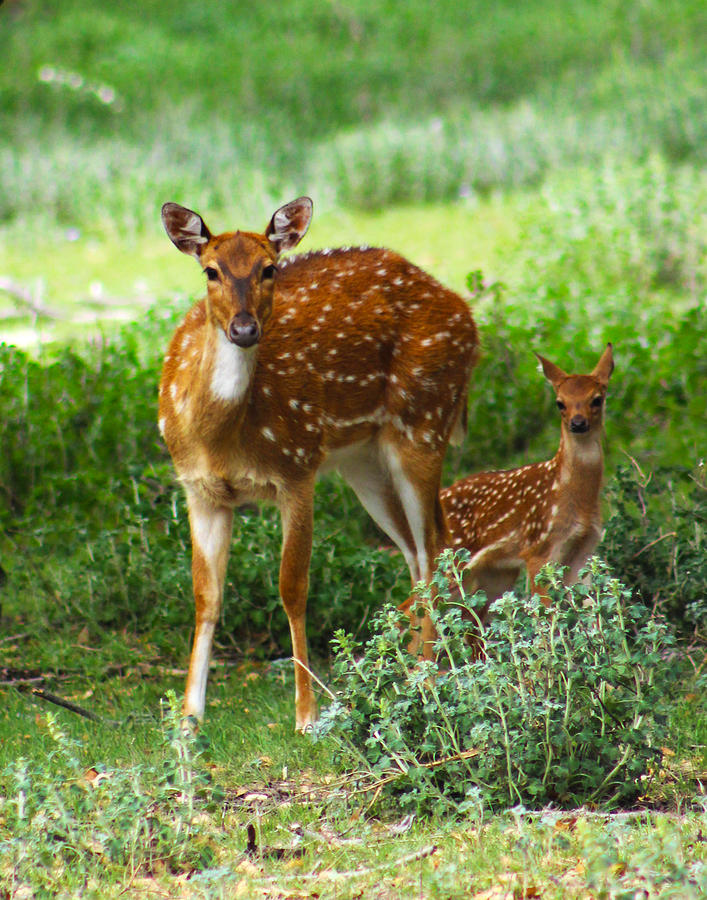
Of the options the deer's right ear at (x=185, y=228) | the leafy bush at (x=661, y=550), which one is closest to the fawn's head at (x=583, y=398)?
the leafy bush at (x=661, y=550)

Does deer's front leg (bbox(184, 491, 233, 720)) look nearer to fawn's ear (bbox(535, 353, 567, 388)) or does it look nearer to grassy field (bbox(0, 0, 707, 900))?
grassy field (bbox(0, 0, 707, 900))

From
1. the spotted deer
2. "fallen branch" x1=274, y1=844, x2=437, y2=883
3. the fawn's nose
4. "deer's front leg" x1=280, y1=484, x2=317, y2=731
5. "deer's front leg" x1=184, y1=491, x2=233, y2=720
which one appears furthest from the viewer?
the spotted deer

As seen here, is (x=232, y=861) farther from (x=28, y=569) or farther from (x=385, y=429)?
(x=28, y=569)

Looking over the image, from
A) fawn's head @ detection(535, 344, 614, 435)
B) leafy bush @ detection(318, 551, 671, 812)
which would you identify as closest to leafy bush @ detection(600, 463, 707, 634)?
fawn's head @ detection(535, 344, 614, 435)

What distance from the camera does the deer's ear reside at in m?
6.06

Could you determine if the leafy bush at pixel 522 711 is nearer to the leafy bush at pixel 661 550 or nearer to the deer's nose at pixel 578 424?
the leafy bush at pixel 661 550

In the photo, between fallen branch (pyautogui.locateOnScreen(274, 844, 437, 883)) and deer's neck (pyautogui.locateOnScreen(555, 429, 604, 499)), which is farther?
deer's neck (pyautogui.locateOnScreen(555, 429, 604, 499))

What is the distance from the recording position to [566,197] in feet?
49.5

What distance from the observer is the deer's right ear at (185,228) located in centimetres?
583

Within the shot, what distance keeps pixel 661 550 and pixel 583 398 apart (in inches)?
31.7

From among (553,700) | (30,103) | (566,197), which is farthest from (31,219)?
(553,700)

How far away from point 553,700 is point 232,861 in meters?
1.17

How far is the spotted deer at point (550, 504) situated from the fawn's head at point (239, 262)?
1.54 meters

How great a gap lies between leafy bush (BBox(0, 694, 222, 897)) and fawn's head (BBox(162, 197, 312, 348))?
1628 mm
